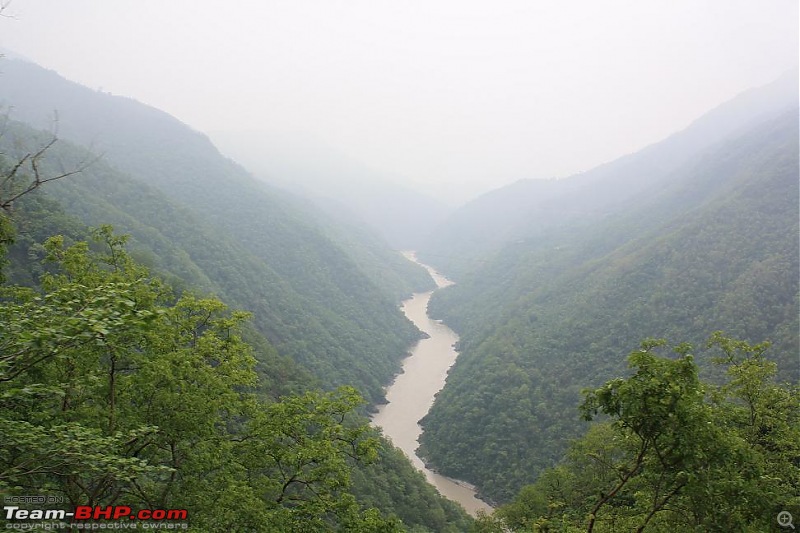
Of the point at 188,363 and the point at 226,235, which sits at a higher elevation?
the point at 188,363

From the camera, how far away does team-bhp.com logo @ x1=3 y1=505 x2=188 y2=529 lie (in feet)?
27.6

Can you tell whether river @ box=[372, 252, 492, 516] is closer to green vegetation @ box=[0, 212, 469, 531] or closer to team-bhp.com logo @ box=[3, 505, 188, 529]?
green vegetation @ box=[0, 212, 469, 531]


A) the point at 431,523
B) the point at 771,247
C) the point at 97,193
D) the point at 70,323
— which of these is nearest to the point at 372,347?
the point at 431,523

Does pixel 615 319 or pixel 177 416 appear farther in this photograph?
pixel 615 319

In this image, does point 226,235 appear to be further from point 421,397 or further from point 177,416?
point 177,416

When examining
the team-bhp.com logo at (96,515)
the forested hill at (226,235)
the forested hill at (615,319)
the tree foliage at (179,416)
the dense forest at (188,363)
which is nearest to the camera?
the dense forest at (188,363)

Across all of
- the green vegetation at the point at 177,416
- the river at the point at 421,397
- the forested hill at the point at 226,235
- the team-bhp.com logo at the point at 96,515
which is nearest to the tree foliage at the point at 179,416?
the green vegetation at the point at 177,416

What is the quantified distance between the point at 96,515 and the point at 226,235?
88055mm

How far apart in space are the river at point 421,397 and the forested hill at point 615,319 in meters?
1.98

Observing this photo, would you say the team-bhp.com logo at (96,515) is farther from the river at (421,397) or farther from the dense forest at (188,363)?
the river at (421,397)

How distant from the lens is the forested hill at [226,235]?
7225cm

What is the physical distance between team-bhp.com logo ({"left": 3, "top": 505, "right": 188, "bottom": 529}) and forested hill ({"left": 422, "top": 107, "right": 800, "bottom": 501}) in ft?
168

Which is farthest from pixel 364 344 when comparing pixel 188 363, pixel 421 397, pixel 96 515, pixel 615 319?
pixel 96 515

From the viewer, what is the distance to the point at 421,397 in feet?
262
